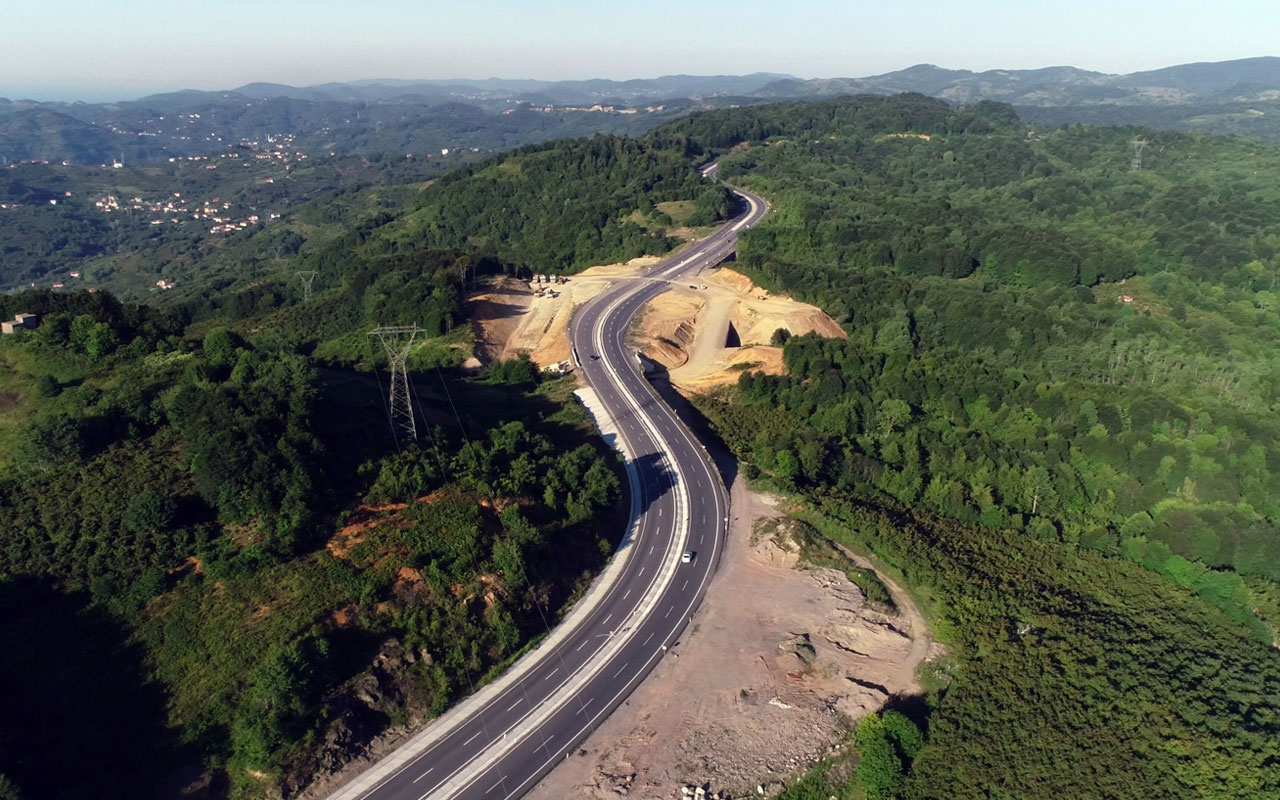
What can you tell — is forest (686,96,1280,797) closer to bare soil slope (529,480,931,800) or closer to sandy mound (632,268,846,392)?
sandy mound (632,268,846,392)

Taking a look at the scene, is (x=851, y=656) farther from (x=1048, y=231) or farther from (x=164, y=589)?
(x=1048, y=231)

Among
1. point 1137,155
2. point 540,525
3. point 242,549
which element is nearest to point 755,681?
point 540,525

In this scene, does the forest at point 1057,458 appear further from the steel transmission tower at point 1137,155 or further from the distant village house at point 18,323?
the distant village house at point 18,323

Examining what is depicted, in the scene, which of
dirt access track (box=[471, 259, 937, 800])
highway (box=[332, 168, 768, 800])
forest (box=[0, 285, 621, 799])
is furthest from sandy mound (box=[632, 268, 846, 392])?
forest (box=[0, 285, 621, 799])

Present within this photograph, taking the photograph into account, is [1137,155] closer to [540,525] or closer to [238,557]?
[540,525]

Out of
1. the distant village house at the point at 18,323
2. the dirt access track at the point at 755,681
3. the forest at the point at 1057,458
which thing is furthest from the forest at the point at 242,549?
the forest at the point at 1057,458

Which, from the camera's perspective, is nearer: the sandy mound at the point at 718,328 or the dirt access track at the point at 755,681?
the dirt access track at the point at 755,681
